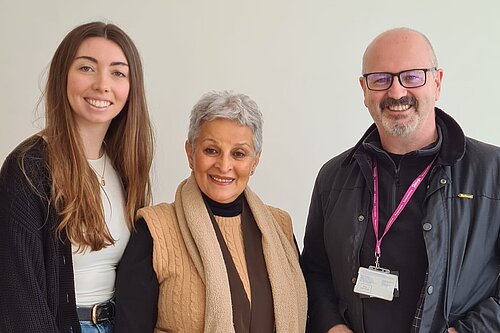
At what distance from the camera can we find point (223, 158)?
1880mm

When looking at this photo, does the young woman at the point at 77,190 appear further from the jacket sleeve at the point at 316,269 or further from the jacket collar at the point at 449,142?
the jacket collar at the point at 449,142

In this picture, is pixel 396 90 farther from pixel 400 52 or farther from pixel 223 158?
pixel 223 158

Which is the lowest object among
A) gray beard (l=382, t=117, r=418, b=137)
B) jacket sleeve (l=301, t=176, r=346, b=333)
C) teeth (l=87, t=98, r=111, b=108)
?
jacket sleeve (l=301, t=176, r=346, b=333)

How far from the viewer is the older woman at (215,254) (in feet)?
5.85

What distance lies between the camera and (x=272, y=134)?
9.18 feet

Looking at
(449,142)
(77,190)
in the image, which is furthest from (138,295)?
(449,142)

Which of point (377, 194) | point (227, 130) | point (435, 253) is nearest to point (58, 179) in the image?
point (227, 130)

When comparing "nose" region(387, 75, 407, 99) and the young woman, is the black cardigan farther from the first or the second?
"nose" region(387, 75, 407, 99)

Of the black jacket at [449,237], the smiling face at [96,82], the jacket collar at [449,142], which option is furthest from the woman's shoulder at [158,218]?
the jacket collar at [449,142]

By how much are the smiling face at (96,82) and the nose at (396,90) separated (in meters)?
0.88

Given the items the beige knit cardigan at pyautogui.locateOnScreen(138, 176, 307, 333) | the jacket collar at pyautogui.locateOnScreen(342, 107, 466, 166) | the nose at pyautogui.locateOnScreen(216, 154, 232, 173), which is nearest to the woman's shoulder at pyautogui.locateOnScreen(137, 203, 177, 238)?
the beige knit cardigan at pyautogui.locateOnScreen(138, 176, 307, 333)

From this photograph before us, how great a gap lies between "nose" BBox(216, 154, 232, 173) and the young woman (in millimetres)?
346

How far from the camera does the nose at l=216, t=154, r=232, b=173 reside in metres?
1.87

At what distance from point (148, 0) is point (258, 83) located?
2.15ft
